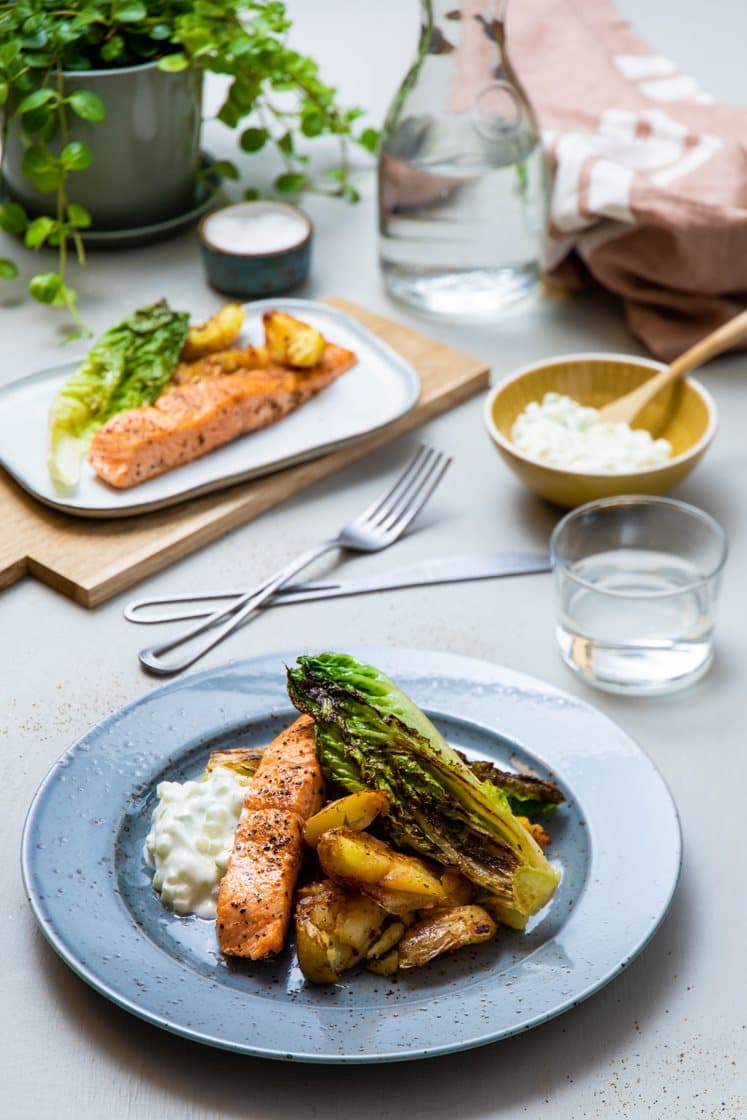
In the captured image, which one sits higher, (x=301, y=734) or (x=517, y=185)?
(x=517, y=185)

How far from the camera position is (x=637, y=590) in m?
1.76

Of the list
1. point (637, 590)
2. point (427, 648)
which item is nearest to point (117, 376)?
point (427, 648)

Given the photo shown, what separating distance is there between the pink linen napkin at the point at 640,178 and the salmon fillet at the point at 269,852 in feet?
3.94

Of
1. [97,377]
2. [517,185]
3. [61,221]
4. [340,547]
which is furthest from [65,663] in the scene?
[517,185]

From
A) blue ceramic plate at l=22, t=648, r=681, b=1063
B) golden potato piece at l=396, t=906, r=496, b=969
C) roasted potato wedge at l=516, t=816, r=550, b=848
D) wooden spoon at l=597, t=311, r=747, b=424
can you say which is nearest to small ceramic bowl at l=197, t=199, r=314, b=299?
wooden spoon at l=597, t=311, r=747, b=424

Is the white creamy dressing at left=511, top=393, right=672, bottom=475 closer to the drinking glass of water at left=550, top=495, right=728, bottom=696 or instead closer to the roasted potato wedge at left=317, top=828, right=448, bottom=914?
the drinking glass of water at left=550, top=495, right=728, bottom=696

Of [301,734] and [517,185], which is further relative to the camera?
[517,185]

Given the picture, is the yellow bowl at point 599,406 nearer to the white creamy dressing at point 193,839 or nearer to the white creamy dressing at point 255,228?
the white creamy dressing at point 255,228

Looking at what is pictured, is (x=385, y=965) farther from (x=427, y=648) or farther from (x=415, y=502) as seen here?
(x=415, y=502)

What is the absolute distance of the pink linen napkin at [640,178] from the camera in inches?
88.5

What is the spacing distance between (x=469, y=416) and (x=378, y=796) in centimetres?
102

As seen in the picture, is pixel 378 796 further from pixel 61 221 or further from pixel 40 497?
pixel 61 221

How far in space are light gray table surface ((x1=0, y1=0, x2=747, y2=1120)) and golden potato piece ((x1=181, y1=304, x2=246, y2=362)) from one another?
8.9 inches

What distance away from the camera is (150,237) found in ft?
8.41
